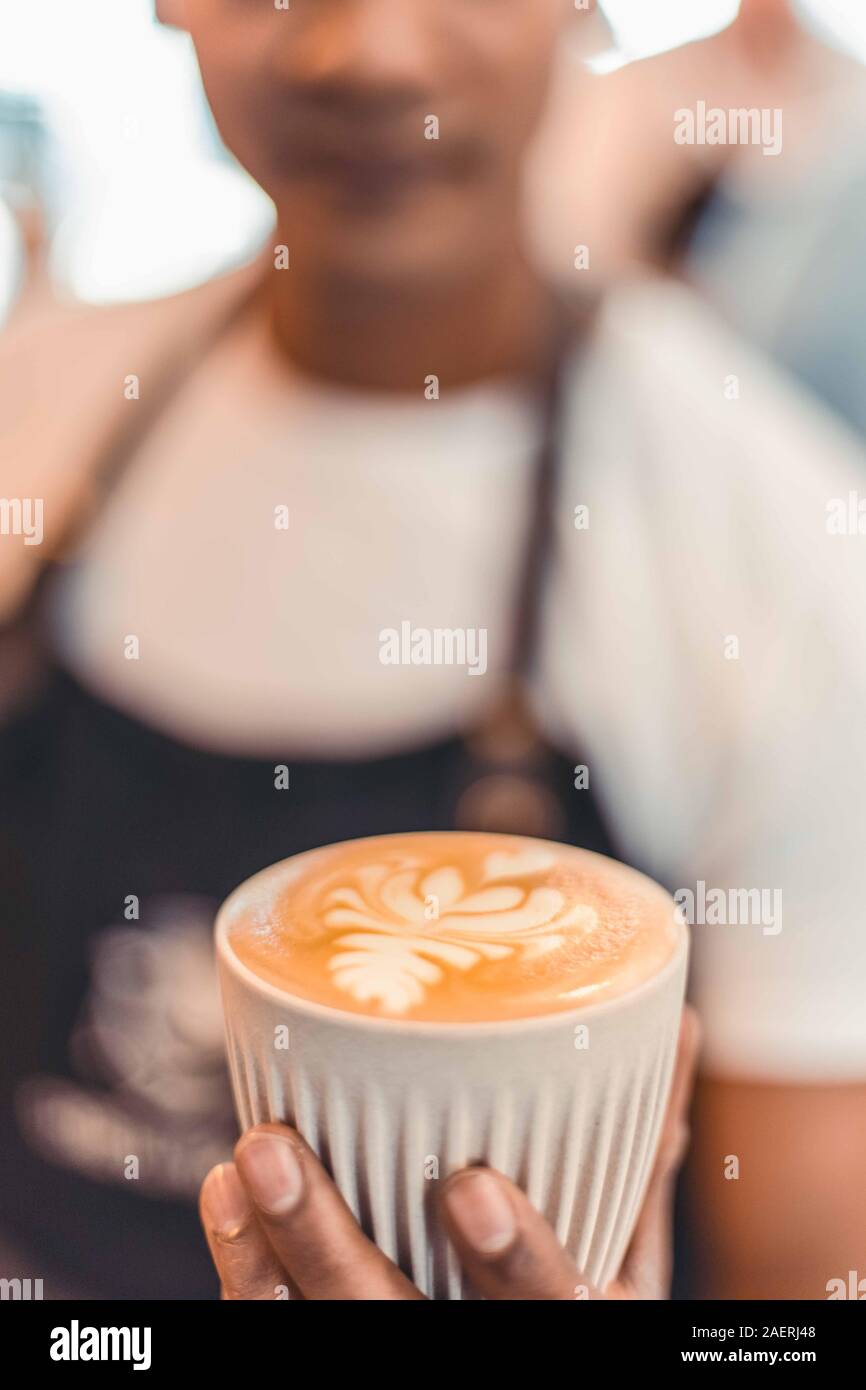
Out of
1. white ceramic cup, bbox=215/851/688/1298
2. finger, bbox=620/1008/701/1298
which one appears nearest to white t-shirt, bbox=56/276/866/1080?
finger, bbox=620/1008/701/1298

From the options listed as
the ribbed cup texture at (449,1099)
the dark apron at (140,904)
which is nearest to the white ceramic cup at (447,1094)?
the ribbed cup texture at (449,1099)

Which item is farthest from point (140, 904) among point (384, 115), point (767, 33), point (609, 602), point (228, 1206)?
point (767, 33)

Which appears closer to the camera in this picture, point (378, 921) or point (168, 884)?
point (378, 921)

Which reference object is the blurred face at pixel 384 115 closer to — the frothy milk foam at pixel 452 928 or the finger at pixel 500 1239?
the frothy milk foam at pixel 452 928

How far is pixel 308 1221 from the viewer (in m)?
0.39

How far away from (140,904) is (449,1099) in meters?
0.22

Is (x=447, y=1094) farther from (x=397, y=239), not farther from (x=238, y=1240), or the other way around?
(x=397, y=239)

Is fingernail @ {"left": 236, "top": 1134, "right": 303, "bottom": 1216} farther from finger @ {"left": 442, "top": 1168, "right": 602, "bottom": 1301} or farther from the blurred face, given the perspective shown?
the blurred face

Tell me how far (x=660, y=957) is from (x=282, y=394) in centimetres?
32

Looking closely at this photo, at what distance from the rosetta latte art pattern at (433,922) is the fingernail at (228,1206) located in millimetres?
124

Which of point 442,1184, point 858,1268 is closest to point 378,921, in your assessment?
point 442,1184
